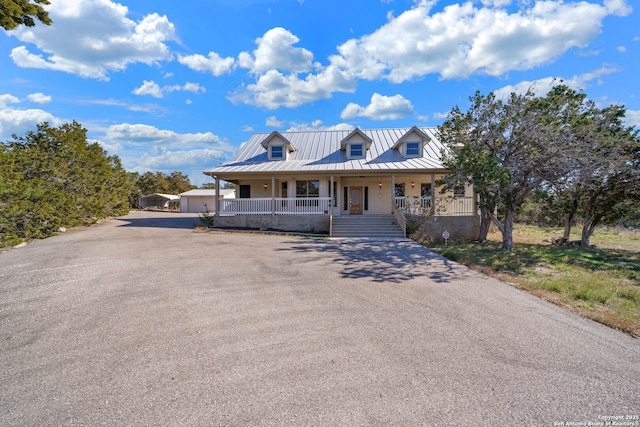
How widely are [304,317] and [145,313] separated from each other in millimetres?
2457

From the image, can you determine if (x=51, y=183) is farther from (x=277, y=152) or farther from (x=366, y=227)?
(x=366, y=227)

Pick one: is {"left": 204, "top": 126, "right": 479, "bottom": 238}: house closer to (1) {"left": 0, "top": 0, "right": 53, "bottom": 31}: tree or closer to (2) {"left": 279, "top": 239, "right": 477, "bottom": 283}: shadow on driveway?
(2) {"left": 279, "top": 239, "right": 477, "bottom": 283}: shadow on driveway

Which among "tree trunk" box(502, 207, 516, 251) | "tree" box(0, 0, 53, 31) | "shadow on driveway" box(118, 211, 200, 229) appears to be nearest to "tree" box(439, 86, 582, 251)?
"tree trunk" box(502, 207, 516, 251)

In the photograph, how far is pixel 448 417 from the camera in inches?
97.1

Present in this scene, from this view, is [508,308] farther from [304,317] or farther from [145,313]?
[145,313]

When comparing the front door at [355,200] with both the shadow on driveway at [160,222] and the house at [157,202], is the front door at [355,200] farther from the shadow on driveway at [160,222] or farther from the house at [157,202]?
the house at [157,202]

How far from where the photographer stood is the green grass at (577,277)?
5.23m

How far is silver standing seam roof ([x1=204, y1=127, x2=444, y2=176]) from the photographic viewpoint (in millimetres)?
16875

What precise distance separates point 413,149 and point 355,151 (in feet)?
11.7

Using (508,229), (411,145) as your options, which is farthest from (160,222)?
(508,229)

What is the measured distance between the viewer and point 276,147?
64.7 feet

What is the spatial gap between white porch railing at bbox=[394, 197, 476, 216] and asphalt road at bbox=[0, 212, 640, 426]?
9.56 m

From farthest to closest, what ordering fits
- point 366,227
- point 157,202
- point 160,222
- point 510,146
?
point 157,202 → point 160,222 → point 366,227 → point 510,146

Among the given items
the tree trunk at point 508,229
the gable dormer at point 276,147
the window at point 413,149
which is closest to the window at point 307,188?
the gable dormer at point 276,147
